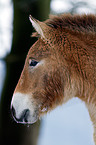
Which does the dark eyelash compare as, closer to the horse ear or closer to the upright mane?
the horse ear

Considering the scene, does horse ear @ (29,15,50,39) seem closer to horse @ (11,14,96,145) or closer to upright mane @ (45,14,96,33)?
horse @ (11,14,96,145)

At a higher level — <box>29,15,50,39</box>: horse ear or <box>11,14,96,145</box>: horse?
<box>29,15,50,39</box>: horse ear

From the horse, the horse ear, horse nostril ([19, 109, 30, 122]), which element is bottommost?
horse nostril ([19, 109, 30, 122])

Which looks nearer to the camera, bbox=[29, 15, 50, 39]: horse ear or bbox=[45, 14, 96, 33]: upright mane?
bbox=[29, 15, 50, 39]: horse ear

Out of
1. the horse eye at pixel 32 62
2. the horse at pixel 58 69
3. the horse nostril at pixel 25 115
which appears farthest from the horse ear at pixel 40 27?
the horse nostril at pixel 25 115

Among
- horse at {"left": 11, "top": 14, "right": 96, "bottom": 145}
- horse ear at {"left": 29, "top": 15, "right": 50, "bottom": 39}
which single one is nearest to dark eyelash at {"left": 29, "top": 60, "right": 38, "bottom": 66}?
horse at {"left": 11, "top": 14, "right": 96, "bottom": 145}

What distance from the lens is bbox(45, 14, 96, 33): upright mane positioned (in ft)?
9.07

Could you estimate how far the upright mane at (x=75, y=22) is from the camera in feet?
9.07

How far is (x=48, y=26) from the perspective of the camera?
281cm

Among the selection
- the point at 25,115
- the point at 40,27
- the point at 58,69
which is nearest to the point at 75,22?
the point at 40,27

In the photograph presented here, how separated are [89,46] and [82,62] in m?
0.19

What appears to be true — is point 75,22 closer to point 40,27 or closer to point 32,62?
point 40,27

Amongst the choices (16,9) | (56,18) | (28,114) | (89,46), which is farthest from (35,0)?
(28,114)

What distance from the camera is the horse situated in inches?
105
